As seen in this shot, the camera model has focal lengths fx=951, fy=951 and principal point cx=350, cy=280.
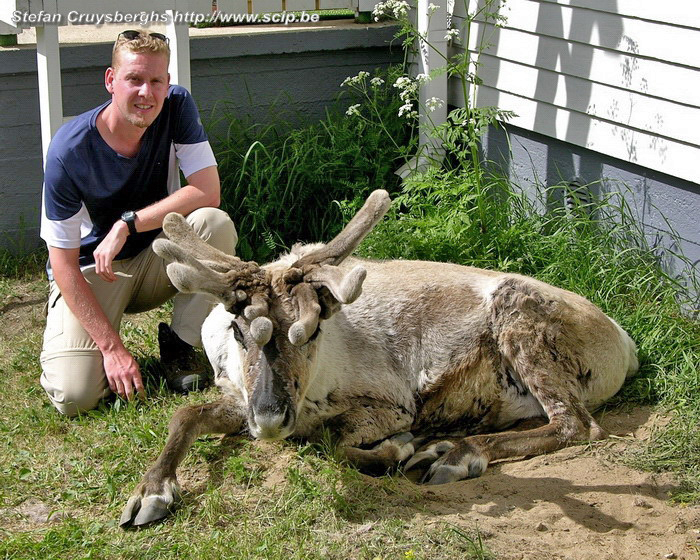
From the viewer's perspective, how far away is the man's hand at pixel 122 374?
5184mm

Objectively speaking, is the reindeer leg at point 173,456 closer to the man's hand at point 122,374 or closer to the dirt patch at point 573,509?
the man's hand at point 122,374

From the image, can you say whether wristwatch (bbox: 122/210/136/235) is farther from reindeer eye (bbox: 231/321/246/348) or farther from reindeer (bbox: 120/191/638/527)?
reindeer eye (bbox: 231/321/246/348)

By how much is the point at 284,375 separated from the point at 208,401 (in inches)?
45.7

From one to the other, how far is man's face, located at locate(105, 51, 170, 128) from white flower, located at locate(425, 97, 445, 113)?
2.23 meters

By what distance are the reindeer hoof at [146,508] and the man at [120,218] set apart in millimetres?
1109

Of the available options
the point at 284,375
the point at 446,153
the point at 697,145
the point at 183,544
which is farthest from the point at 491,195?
the point at 183,544

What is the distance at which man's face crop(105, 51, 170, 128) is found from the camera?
5.18 metres

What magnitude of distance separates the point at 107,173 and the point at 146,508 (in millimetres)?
2079

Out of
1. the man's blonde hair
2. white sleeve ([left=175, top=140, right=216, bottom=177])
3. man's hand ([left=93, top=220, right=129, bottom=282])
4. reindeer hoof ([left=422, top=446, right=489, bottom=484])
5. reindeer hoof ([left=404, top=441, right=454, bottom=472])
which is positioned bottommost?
reindeer hoof ([left=404, top=441, right=454, bottom=472])

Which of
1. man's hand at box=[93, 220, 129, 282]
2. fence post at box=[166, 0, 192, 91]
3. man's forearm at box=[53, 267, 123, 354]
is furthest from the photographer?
fence post at box=[166, 0, 192, 91]

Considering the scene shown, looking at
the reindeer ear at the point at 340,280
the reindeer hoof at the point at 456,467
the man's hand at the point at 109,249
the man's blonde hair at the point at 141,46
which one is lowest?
the reindeer hoof at the point at 456,467

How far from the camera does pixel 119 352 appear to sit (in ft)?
17.2

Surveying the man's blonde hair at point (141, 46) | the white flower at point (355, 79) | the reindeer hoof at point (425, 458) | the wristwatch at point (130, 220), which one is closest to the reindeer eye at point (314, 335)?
the reindeer hoof at point (425, 458)

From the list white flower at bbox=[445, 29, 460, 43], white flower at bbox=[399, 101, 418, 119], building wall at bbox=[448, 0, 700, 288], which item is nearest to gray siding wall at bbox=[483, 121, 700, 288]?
building wall at bbox=[448, 0, 700, 288]
